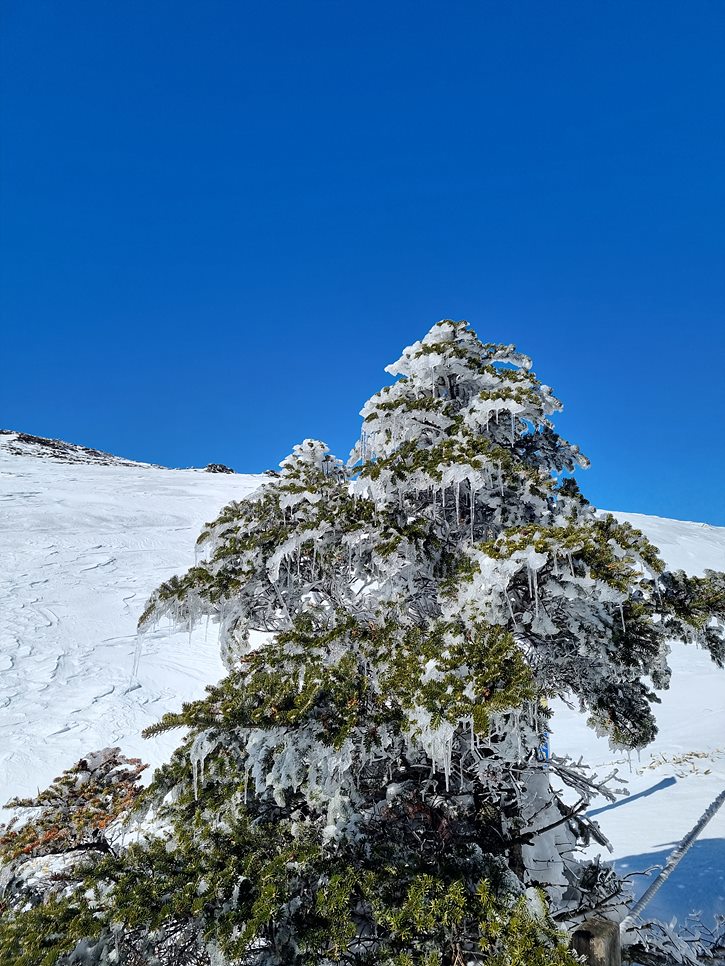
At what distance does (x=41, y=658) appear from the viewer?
14562 mm

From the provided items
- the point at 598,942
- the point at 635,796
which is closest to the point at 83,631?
the point at 635,796

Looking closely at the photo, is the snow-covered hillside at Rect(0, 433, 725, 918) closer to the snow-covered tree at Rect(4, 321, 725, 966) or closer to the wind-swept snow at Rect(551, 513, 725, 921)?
the wind-swept snow at Rect(551, 513, 725, 921)

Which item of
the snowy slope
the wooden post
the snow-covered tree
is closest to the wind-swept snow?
the wooden post

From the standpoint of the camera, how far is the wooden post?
5.02 metres

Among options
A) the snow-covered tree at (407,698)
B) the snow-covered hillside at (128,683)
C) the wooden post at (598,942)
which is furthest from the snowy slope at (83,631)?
the wooden post at (598,942)

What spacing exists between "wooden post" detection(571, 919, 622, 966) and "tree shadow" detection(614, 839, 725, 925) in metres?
2.80

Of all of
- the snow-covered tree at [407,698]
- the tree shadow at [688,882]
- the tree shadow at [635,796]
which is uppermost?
the snow-covered tree at [407,698]

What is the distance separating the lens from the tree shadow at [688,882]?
741 cm

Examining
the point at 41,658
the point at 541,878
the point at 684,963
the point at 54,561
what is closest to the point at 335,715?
the point at 541,878

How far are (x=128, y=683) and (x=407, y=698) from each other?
1237cm

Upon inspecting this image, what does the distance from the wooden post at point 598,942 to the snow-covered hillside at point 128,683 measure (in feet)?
10.2

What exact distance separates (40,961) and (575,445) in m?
6.02

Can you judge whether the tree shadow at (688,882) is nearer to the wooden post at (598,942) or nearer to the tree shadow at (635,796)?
the tree shadow at (635,796)

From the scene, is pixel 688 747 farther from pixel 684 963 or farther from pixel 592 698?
pixel 592 698
